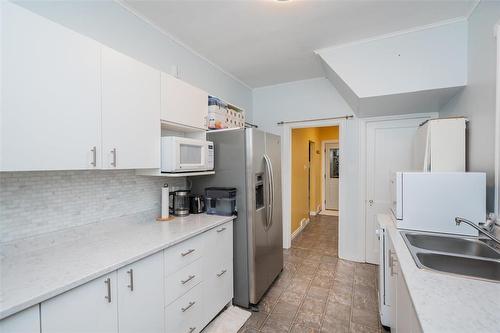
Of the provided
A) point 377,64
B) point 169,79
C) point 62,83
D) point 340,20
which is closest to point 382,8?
point 340,20

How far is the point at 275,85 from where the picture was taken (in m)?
3.72

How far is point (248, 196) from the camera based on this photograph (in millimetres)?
2168

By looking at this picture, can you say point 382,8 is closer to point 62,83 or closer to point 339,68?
point 339,68

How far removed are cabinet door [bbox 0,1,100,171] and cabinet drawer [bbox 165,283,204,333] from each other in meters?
1.09

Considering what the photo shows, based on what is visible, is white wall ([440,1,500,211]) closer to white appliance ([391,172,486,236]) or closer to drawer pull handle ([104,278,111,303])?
white appliance ([391,172,486,236])

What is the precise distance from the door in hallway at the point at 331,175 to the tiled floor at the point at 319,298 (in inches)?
117

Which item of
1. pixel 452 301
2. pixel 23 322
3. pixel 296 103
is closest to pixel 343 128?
pixel 296 103

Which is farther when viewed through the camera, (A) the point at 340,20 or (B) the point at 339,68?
(B) the point at 339,68

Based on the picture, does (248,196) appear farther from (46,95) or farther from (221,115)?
(46,95)

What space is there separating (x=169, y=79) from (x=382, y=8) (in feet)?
6.12

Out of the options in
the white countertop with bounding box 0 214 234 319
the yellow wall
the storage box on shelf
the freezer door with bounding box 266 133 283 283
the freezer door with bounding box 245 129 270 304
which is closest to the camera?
the white countertop with bounding box 0 214 234 319

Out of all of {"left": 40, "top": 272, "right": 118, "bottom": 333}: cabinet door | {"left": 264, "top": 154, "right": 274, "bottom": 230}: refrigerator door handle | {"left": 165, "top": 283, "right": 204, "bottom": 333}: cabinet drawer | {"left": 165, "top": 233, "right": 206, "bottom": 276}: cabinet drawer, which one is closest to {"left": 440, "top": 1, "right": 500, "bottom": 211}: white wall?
{"left": 264, "top": 154, "right": 274, "bottom": 230}: refrigerator door handle

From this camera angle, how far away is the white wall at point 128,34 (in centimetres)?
151

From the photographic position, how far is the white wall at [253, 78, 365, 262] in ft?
10.6
